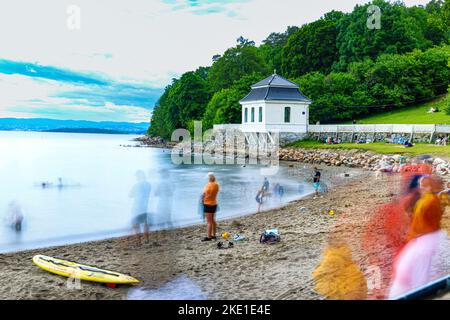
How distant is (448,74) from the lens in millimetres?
58000

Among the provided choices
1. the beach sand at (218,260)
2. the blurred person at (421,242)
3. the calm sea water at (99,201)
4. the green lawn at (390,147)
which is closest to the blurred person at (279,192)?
the calm sea water at (99,201)

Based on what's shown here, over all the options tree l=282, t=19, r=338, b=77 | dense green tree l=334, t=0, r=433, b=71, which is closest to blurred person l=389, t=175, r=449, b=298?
dense green tree l=334, t=0, r=433, b=71

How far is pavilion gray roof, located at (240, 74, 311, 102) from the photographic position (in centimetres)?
5200

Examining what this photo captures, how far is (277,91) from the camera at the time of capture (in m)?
52.8

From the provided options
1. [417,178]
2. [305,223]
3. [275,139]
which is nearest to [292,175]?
[275,139]

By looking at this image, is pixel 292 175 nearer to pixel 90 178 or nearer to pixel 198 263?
pixel 90 178

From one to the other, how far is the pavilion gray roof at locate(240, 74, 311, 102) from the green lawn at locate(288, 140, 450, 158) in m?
5.41

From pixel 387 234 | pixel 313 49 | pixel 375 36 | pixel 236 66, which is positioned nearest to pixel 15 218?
pixel 387 234

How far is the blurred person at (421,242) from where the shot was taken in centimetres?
637

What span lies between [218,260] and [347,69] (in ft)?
200

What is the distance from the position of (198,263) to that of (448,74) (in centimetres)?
5562

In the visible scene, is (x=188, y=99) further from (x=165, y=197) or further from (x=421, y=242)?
(x=421, y=242)

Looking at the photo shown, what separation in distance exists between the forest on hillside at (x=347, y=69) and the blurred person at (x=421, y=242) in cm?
3437
